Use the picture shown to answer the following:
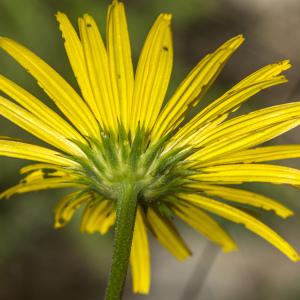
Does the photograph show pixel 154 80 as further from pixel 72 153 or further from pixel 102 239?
pixel 102 239

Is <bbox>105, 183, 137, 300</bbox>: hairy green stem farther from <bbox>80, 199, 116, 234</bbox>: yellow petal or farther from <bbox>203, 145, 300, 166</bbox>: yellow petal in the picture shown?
<bbox>80, 199, 116, 234</bbox>: yellow petal

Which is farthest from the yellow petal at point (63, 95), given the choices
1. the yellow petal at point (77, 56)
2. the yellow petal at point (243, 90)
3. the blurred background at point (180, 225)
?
the blurred background at point (180, 225)

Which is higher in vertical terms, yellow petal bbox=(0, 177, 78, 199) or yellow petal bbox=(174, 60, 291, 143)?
yellow petal bbox=(174, 60, 291, 143)

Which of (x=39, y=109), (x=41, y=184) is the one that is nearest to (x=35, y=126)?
(x=39, y=109)

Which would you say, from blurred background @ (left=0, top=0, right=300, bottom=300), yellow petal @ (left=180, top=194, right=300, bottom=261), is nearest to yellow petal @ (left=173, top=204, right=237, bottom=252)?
yellow petal @ (left=180, top=194, right=300, bottom=261)

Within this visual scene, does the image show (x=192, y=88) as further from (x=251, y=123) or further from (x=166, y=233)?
(x=166, y=233)

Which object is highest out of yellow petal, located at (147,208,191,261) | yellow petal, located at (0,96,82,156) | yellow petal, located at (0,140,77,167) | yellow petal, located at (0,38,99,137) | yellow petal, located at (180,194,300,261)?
yellow petal, located at (0,38,99,137)
